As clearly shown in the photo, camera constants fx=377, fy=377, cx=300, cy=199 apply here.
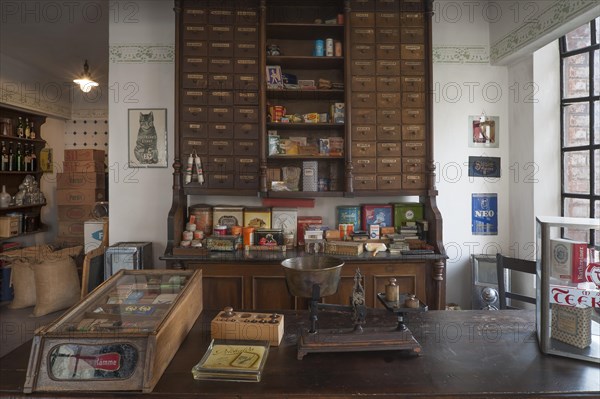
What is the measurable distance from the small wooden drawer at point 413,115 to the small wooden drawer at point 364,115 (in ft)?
0.84

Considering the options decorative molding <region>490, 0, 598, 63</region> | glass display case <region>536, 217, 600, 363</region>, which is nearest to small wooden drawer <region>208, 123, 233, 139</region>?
glass display case <region>536, 217, 600, 363</region>

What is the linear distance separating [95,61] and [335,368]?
5.39 meters

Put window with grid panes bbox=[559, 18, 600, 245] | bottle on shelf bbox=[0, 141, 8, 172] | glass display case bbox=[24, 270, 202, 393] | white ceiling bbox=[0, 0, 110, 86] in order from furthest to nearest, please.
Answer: bottle on shelf bbox=[0, 141, 8, 172], white ceiling bbox=[0, 0, 110, 86], window with grid panes bbox=[559, 18, 600, 245], glass display case bbox=[24, 270, 202, 393]

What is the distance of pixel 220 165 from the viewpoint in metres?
3.21

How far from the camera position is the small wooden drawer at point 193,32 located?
3.15m

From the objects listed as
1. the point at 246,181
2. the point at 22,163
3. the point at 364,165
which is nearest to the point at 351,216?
the point at 364,165

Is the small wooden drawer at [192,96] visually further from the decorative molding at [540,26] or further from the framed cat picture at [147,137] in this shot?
the decorative molding at [540,26]

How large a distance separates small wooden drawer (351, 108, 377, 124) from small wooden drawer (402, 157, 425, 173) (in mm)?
439

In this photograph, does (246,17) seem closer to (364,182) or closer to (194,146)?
(194,146)

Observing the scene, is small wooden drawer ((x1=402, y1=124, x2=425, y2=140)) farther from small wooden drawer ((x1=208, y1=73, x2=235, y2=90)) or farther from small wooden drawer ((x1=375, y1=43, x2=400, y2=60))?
small wooden drawer ((x1=208, y1=73, x2=235, y2=90))

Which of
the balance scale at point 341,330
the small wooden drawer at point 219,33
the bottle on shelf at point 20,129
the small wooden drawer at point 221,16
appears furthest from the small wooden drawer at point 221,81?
the bottle on shelf at point 20,129

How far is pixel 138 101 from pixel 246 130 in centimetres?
116

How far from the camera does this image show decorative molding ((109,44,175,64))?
3.52 meters

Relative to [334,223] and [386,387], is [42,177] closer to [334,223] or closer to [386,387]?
[334,223]
